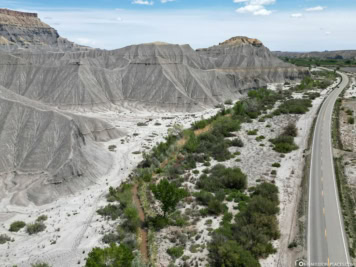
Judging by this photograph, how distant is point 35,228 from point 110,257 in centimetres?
1311

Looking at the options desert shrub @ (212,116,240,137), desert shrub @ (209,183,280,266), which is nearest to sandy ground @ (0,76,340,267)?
desert shrub @ (209,183,280,266)

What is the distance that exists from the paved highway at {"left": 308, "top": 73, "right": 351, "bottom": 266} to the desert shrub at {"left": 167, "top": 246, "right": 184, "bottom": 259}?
9716mm

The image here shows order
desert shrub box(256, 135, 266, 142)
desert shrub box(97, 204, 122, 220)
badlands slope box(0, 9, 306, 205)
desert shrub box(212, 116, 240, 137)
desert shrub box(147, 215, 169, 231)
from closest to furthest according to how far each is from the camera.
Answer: desert shrub box(147, 215, 169, 231)
desert shrub box(97, 204, 122, 220)
badlands slope box(0, 9, 306, 205)
desert shrub box(256, 135, 266, 142)
desert shrub box(212, 116, 240, 137)

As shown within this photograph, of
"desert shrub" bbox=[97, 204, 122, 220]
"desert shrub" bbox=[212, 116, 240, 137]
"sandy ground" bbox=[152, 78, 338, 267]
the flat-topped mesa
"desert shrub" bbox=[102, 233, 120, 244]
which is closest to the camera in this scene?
"sandy ground" bbox=[152, 78, 338, 267]

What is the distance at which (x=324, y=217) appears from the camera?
25594 mm

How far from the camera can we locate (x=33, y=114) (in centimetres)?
4319

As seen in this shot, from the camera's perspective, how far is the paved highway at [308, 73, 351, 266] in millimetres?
20922

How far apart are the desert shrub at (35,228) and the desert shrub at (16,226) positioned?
2.78 ft

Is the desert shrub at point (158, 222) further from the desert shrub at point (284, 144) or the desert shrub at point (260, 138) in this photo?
the desert shrub at point (260, 138)

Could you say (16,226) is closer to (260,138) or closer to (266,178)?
(266,178)

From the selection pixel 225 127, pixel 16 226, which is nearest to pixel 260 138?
pixel 225 127

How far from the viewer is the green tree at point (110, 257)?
688 inches

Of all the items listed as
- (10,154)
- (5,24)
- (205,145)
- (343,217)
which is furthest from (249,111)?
(5,24)

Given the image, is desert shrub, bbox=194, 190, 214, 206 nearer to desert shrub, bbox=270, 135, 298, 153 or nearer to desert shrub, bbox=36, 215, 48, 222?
desert shrub, bbox=36, 215, 48, 222
